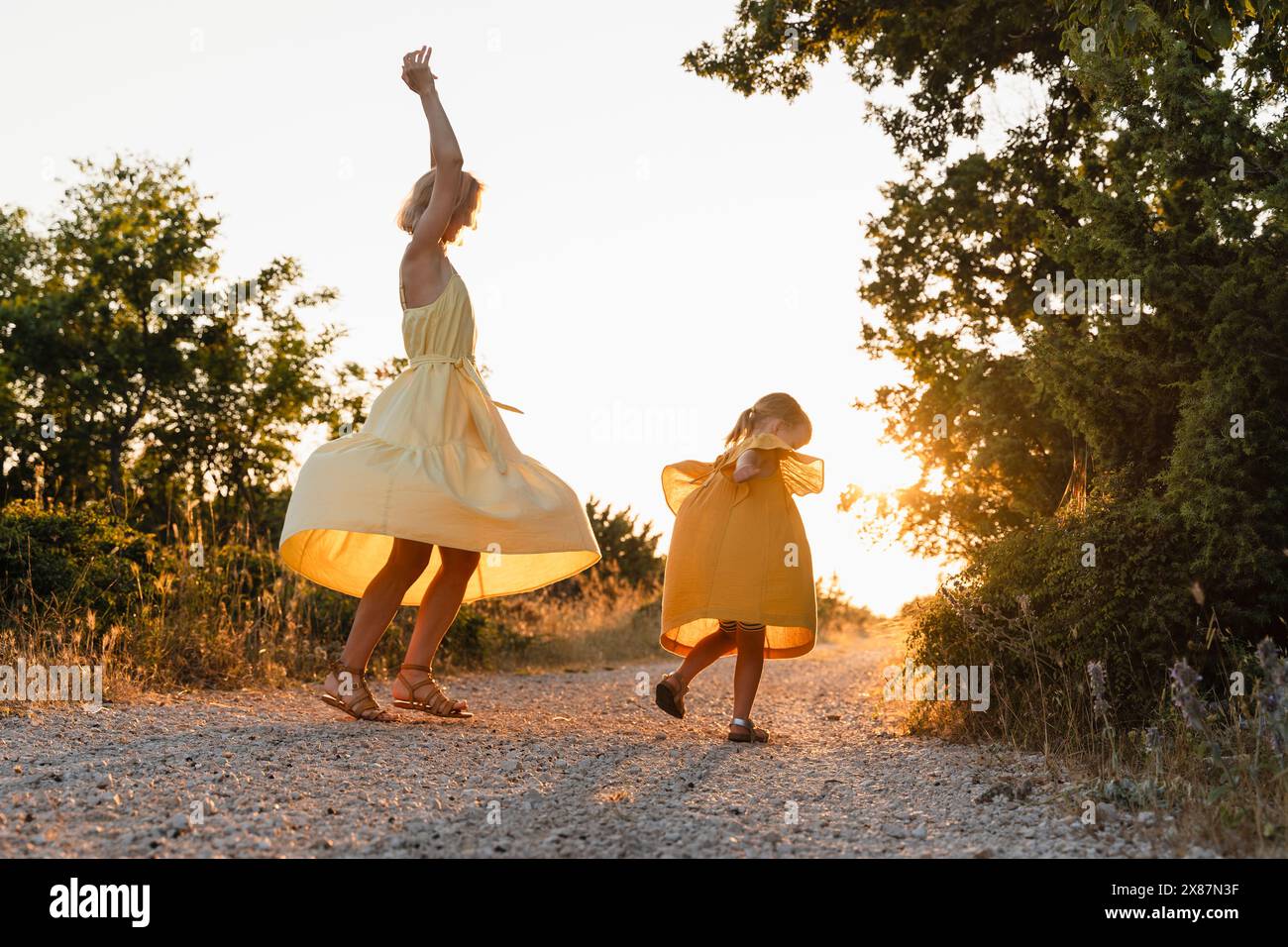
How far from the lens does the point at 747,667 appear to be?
5.80 m

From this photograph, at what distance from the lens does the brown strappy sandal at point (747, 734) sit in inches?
221

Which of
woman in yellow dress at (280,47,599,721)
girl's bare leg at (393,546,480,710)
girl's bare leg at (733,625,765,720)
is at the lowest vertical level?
girl's bare leg at (733,625,765,720)

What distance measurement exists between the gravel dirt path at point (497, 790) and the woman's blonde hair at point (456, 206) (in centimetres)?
235

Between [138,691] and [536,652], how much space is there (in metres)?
5.39

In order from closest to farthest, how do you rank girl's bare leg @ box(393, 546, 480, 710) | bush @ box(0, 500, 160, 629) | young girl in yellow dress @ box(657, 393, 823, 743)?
girl's bare leg @ box(393, 546, 480, 710) → young girl in yellow dress @ box(657, 393, 823, 743) → bush @ box(0, 500, 160, 629)

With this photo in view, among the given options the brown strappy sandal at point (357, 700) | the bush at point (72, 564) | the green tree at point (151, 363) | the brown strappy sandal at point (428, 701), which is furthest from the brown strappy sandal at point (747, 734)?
the green tree at point (151, 363)

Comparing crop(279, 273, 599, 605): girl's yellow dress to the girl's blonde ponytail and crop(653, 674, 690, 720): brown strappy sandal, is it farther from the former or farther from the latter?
the girl's blonde ponytail

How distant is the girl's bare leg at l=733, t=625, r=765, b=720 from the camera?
5691mm

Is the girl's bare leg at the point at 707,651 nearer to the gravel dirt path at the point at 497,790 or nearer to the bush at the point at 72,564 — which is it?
the gravel dirt path at the point at 497,790

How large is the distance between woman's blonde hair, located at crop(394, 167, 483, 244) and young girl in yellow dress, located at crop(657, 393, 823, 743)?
5.78ft

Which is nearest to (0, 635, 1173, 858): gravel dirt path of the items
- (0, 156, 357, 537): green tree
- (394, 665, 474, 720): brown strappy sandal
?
(394, 665, 474, 720): brown strappy sandal

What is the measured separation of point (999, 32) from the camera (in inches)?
379

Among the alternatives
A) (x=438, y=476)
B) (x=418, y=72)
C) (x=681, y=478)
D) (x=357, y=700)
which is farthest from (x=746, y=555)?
(x=418, y=72)

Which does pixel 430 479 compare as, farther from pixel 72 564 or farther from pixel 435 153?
pixel 72 564
